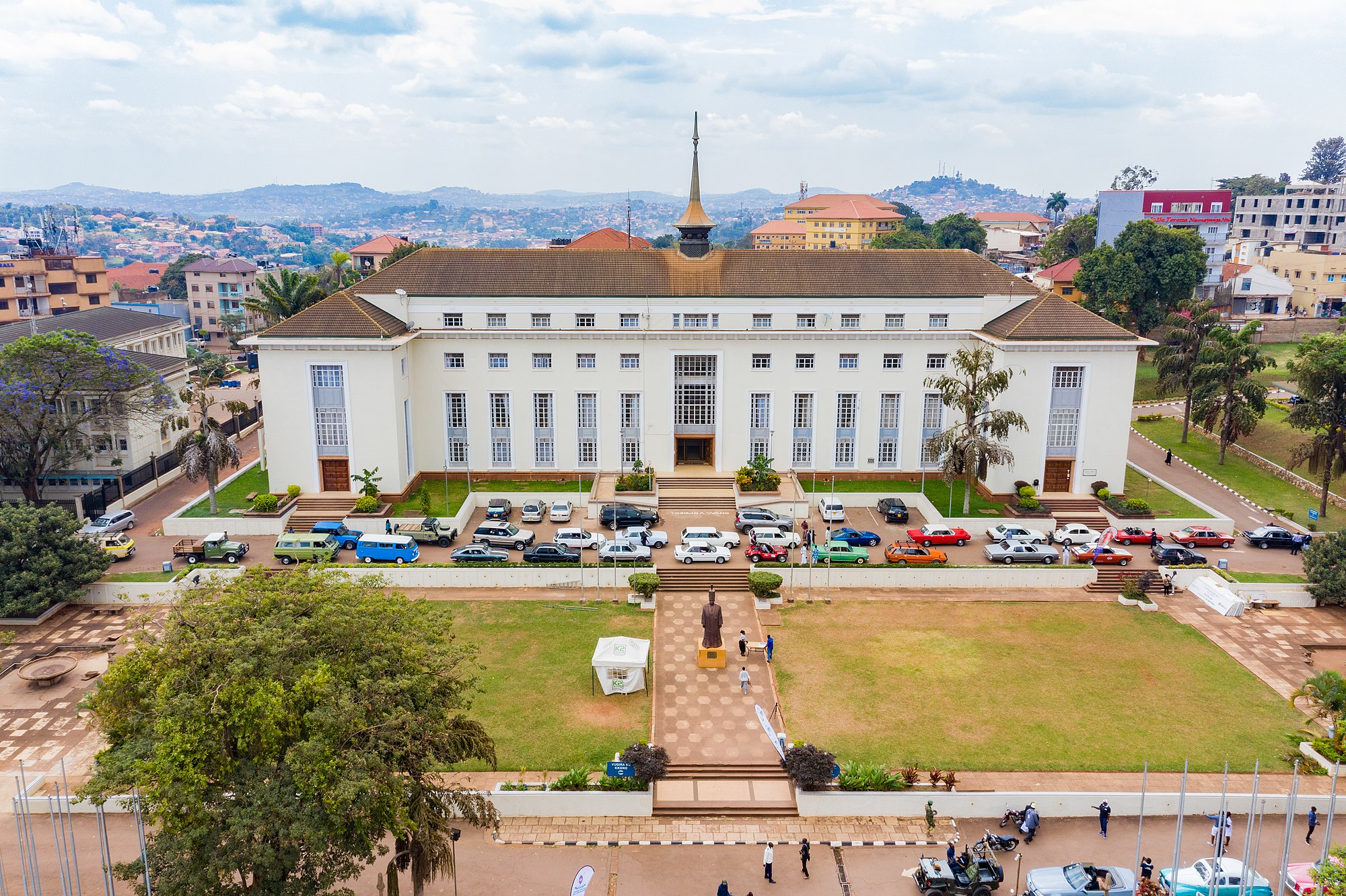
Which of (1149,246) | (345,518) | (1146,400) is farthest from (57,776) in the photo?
(1149,246)

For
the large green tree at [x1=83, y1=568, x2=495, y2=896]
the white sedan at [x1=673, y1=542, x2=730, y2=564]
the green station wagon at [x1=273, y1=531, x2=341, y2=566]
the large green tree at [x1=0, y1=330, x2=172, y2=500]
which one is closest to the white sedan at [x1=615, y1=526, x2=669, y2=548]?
the white sedan at [x1=673, y1=542, x2=730, y2=564]

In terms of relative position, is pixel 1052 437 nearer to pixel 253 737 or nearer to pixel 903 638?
pixel 903 638

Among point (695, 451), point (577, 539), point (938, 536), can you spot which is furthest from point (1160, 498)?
point (577, 539)

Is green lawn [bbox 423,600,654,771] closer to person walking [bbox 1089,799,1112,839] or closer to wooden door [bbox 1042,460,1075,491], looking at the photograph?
person walking [bbox 1089,799,1112,839]

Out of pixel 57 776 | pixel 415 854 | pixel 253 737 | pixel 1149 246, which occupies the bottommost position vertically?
pixel 57 776

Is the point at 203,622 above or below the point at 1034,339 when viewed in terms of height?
below

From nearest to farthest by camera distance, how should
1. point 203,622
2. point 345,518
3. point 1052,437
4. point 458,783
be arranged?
point 203,622 → point 458,783 → point 345,518 → point 1052,437
